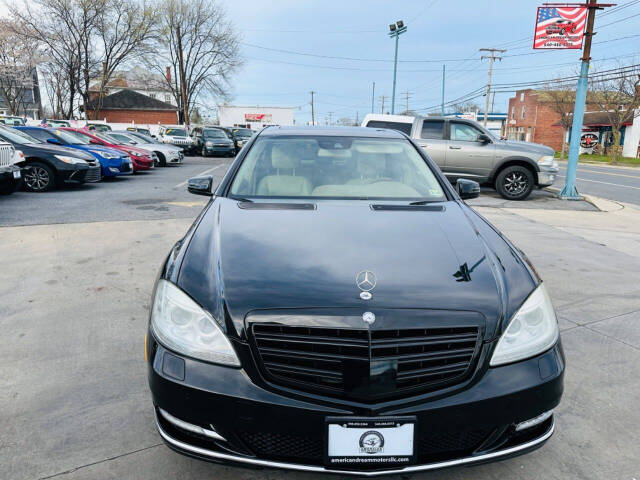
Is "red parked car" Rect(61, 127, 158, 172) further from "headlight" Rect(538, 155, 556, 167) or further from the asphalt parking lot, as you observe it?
"headlight" Rect(538, 155, 556, 167)

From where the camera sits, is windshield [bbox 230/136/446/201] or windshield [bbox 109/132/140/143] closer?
windshield [bbox 230/136/446/201]

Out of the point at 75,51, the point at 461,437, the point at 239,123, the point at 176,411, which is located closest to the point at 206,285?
the point at 176,411

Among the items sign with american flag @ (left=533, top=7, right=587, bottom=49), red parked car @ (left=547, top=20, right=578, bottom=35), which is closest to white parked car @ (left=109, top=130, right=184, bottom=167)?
sign with american flag @ (left=533, top=7, right=587, bottom=49)

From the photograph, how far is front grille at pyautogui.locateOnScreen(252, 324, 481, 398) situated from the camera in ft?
5.81

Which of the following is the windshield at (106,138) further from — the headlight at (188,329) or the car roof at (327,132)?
the headlight at (188,329)

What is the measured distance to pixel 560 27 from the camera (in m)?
12.3

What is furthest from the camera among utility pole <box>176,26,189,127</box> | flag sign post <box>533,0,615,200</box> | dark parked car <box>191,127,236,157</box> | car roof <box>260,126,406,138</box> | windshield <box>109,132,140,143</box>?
utility pole <box>176,26,189,127</box>

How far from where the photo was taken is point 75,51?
109 feet

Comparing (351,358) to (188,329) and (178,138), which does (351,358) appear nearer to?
(188,329)

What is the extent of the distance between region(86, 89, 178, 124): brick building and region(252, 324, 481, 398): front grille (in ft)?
209

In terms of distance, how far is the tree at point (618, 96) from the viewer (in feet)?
117

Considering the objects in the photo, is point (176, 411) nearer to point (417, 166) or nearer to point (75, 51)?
point (417, 166)

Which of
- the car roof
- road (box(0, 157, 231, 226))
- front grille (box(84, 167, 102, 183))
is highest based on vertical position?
the car roof

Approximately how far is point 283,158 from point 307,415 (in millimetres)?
2183
